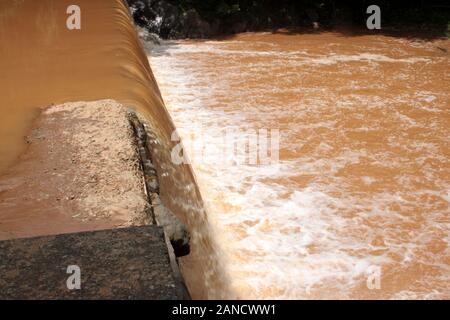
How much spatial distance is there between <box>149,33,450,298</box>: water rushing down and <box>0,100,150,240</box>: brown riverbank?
1.40m

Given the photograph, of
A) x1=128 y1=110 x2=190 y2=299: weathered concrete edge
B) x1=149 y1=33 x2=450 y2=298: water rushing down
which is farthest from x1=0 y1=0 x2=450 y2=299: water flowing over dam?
x1=128 y1=110 x2=190 y2=299: weathered concrete edge

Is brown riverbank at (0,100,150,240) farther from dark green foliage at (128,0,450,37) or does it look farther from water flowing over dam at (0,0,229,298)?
dark green foliage at (128,0,450,37)

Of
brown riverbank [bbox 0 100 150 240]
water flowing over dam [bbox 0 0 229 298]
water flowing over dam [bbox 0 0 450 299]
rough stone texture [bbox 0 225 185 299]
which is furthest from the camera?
water flowing over dam [bbox 0 0 450 299]

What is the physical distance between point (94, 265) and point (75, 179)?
124cm

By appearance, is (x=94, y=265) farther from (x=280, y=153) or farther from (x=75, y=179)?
(x=280, y=153)

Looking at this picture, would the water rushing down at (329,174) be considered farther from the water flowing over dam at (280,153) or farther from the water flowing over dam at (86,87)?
the water flowing over dam at (86,87)

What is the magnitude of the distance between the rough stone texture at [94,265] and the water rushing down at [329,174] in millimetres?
1805

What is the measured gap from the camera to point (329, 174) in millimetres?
5527

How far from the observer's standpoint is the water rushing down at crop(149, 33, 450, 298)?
159 inches

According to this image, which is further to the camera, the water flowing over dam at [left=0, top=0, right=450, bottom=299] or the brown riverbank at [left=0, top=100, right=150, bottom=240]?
the water flowing over dam at [left=0, top=0, right=450, bottom=299]

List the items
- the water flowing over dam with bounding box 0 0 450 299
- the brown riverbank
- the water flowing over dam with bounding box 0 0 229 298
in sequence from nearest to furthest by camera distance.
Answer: the brown riverbank
the water flowing over dam with bounding box 0 0 229 298
the water flowing over dam with bounding box 0 0 450 299

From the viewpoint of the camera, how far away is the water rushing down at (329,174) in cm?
403

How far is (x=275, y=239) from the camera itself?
14.5ft

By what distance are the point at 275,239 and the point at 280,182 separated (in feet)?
3.52
